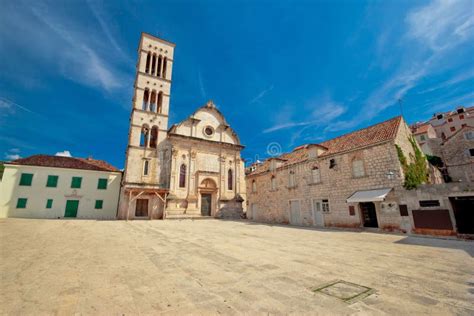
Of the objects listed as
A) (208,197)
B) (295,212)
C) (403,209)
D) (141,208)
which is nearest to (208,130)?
(208,197)

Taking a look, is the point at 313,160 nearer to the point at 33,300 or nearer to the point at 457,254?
the point at 457,254

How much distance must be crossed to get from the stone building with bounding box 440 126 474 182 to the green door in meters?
43.0

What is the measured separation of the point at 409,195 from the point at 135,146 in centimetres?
2415

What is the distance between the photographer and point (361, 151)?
13.5 m

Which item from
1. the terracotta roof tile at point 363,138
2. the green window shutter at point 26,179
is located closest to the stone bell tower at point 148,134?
the green window shutter at point 26,179

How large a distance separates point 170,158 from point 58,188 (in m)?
11.9

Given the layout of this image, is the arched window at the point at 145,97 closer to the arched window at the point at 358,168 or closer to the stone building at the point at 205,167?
the stone building at the point at 205,167

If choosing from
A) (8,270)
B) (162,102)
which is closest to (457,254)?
(8,270)

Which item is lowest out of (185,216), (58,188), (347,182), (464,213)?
(185,216)

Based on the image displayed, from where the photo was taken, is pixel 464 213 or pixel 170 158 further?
pixel 170 158


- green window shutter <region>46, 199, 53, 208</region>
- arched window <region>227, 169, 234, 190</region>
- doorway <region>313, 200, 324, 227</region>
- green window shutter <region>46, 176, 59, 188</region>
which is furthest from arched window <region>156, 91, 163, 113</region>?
doorway <region>313, 200, 324, 227</region>

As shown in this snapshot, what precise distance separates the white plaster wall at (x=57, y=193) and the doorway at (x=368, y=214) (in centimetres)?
2451

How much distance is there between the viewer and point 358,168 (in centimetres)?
1357

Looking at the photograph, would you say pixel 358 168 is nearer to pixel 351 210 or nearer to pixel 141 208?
pixel 351 210
